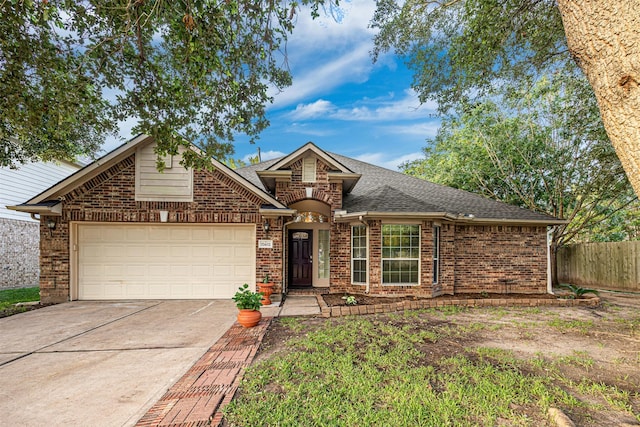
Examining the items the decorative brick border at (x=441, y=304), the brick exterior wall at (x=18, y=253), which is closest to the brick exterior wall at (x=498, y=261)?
the decorative brick border at (x=441, y=304)

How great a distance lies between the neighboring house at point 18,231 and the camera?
1188 cm

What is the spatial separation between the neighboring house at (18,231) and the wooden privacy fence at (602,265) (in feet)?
72.5

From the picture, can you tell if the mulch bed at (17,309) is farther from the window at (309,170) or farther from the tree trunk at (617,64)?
the tree trunk at (617,64)

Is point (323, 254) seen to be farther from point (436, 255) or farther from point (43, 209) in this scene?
point (43, 209)

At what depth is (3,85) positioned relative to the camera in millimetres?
4863

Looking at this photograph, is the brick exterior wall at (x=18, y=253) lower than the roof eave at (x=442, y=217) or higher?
lower

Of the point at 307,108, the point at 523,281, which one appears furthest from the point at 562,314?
the point at 307,108

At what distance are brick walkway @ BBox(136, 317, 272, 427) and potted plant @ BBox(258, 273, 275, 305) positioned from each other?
2.72 meters

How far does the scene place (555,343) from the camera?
499 cm

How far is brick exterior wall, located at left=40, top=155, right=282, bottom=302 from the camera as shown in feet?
25.8

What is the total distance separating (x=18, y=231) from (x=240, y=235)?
450 inches

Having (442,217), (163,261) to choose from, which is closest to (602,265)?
(442,217)

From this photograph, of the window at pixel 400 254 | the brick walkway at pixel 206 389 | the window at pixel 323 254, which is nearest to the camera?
the brick walkway at pixel 206 389

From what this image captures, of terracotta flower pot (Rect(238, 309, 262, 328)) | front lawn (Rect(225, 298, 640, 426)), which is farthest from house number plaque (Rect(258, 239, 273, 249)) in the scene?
front lawn (Rect(225, 298, 640, 426))
